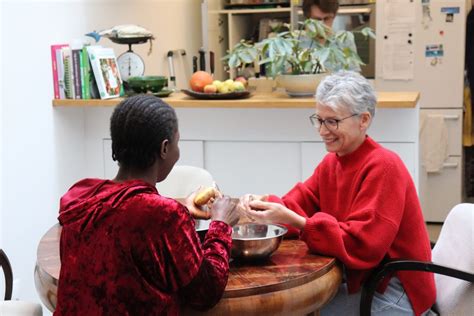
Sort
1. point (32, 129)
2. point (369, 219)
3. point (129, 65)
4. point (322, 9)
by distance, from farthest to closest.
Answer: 1. point (322, 9)
2. point (129, 65)
3. point (32, 129)
4. point (369, 219)

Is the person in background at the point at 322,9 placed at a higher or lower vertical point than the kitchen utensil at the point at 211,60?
higher

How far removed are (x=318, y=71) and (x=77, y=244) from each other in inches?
85.5

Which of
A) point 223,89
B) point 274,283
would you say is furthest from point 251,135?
point 274,283

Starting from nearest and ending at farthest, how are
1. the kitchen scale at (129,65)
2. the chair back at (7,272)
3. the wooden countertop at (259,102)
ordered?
the chair back at (7,272)
the wooden countertop at (259,102)
the kitchen scale at (129,65)

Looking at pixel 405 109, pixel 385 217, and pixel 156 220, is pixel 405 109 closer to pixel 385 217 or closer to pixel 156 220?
pixel 385 217

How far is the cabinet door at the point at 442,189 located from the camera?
17.0 ft

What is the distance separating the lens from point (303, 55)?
347cm

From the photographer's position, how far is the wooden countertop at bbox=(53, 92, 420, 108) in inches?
127

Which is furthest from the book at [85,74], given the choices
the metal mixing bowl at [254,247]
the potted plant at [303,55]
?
the metal mixing bowl at [254,247]

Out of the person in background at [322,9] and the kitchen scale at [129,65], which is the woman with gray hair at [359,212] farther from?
the person in background at [322,9]

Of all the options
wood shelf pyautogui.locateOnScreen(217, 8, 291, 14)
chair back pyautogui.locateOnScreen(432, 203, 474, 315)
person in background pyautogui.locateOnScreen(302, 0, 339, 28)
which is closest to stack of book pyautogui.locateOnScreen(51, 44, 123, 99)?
person in background pyautogui.locateOnScreen(302, 0, 339, 28)

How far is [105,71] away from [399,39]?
2426 mm

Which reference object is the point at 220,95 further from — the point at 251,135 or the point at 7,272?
the point at 7,272

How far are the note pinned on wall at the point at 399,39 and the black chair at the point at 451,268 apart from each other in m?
2.98
